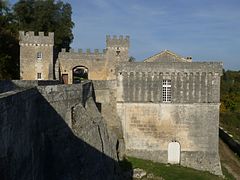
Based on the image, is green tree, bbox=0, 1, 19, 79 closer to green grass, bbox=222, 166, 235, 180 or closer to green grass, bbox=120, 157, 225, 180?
green grass, bbox=120, 157, 225, 180

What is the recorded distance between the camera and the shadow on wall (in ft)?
28.5

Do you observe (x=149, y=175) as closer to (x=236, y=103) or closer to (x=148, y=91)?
(x=148, y=91)

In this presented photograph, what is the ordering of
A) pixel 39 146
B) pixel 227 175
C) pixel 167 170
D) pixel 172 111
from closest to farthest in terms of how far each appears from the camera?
pixel 39 146 < pixel 167 170 < pixel 172 111 < pixel 227 175

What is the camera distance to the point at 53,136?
42.1 feet

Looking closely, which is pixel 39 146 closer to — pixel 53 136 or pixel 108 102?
pixel 53 136

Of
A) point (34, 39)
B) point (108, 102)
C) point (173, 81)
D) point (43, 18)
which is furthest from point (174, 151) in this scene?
point (43, 18)

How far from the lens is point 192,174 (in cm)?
2183

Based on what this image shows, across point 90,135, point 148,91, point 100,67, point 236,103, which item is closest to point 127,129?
point 148,91

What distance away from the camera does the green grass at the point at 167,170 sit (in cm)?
2103

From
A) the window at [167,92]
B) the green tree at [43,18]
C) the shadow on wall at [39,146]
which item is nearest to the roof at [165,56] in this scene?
the green tree at [43,18]

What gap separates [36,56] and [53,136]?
21.6 meters

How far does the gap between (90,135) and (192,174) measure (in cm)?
846

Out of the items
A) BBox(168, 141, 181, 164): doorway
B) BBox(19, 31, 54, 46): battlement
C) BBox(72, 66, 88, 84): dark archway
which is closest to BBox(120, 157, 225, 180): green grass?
BBox(168, 141, 181, 164): doorway

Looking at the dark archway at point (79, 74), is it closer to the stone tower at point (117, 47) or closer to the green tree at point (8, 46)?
the stone tower at point (117, 47)
